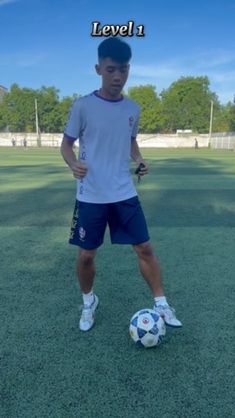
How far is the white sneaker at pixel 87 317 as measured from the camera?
320cm

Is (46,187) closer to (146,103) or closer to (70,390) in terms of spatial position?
(70,390)

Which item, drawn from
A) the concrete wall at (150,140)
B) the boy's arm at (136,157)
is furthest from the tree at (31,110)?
the boy's arm at (136,157)

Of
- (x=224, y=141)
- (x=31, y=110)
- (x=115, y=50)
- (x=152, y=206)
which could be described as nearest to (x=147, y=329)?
(x=115, y=50)

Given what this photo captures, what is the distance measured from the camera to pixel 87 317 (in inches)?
128

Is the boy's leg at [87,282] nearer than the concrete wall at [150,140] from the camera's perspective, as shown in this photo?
Yes

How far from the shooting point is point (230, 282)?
420cm

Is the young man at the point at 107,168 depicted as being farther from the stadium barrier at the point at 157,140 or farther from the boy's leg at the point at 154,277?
the stadium barrier at the point at 157,140

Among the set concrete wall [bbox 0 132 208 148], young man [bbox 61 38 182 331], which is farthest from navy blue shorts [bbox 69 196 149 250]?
concrete wall [bbox 0 132 208 148]

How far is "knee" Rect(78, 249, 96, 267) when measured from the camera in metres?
3.17

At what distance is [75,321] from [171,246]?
247 cm

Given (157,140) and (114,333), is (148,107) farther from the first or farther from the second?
(114,333)

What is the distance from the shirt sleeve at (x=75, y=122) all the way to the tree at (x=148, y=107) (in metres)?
65.1

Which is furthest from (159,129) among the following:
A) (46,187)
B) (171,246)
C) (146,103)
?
(171,246)

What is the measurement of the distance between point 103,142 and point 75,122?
24cm
